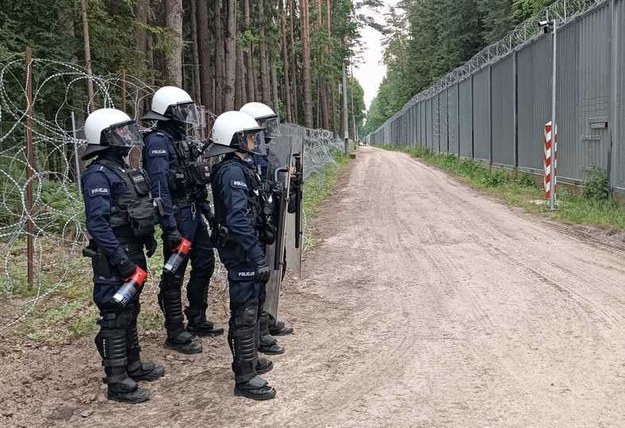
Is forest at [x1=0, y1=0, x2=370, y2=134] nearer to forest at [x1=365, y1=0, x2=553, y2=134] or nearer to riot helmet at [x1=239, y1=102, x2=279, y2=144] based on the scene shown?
riot helmet at [x1=239, y1=102, x2=279, y2=144]

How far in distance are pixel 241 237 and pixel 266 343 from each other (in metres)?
1.36

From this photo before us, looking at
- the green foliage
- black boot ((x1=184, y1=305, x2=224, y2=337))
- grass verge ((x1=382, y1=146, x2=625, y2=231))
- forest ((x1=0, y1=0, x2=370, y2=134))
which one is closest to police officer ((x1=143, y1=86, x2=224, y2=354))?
black boot ((x1=184, y1=305, x2=224, y2=337))

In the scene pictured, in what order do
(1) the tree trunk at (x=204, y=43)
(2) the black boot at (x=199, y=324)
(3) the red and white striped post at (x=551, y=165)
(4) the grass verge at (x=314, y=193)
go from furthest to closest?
(1) the tree trunk at (x=204, y=43), (3) the red and white striped post at (x=551, y=165), (4) the grass verge at (x=314, y=193), (2) the black boot at (x=199, y=324)

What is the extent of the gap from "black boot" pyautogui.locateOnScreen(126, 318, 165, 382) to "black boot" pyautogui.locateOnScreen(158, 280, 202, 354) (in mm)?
518

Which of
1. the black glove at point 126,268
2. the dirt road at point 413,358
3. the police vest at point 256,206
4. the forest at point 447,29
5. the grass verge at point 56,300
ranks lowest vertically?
the dirt road at point 413,358

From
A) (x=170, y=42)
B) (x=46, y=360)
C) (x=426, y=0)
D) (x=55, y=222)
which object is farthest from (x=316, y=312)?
(x=426, y=0)

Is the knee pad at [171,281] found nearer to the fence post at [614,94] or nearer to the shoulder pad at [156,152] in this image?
the shoulder pad at [156,152]

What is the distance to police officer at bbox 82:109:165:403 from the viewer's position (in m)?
4.07

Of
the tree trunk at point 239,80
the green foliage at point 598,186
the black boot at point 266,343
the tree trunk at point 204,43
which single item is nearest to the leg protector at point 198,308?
the black boot at point 266,343

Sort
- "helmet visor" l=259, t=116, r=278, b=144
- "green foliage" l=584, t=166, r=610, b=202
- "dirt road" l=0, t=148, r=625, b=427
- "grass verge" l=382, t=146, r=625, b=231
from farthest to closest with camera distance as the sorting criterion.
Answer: "green foliage" l=584, t=166, r=610, b=202, "grass verge" l=382, t=146, r=625, b=231, "helmet visor" l=259, t=116, r=278, b=144, "dirt road" l=0, t=148, r=625, b=427

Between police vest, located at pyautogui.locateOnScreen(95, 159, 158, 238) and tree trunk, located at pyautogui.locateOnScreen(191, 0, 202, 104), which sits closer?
police vest, located at pyautogui.locateOnScreen(95, 159, 158, 238)

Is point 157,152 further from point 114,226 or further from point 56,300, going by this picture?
point 56,300

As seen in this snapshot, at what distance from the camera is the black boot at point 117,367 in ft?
14.0

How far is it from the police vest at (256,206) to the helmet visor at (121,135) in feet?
2.16
